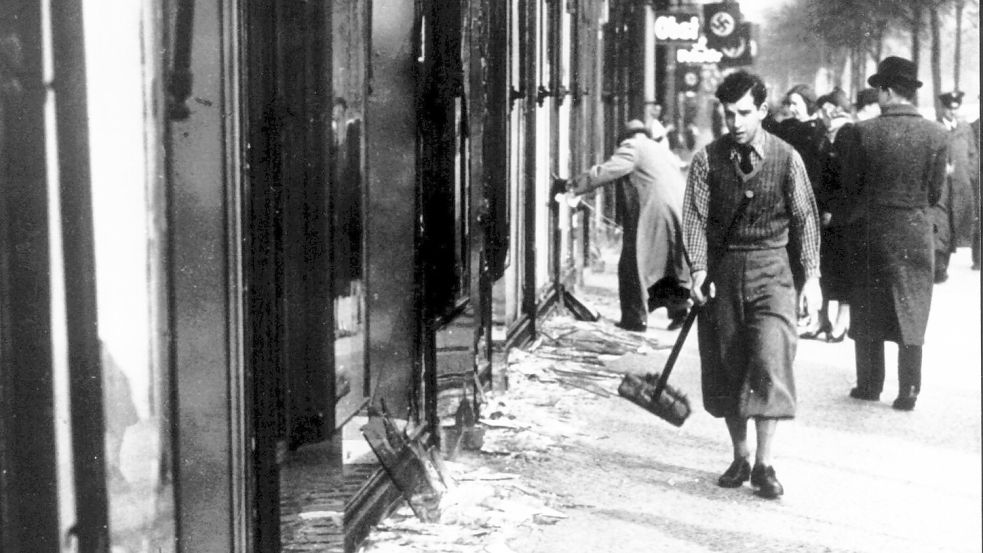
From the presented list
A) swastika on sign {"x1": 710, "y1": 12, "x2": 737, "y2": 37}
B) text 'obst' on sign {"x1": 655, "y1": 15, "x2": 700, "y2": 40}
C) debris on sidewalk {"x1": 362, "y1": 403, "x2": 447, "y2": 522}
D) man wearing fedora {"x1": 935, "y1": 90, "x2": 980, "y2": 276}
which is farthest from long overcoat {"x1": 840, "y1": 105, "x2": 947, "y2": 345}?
text 'obst' on sign {"x1": 655, "y1": 15, "x2": 700, "y2": 40}

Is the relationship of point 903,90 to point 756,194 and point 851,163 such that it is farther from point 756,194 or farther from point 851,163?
point 756,194

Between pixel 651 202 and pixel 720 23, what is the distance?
32.3 feet

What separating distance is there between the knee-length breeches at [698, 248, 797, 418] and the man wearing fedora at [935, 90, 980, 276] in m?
4.95

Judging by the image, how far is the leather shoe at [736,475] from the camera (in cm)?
664

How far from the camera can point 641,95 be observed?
77.6ft

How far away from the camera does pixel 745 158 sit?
656cm

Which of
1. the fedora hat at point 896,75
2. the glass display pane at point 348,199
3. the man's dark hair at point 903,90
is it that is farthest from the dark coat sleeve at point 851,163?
the glass display pane at point 348,199

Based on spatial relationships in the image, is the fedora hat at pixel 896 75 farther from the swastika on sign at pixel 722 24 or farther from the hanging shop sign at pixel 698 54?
the hanging shop sign at pixel 698 54

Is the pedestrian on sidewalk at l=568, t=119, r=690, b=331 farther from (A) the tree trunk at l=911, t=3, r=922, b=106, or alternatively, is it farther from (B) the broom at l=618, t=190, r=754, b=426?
(A) the tree trunk at l=911, t=3, r=922, b=106

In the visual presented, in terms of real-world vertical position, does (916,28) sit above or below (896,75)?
above

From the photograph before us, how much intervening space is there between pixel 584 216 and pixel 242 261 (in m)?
12.3

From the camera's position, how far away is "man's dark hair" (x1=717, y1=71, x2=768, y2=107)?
21.1 feet

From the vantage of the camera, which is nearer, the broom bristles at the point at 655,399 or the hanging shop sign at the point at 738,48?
the broom bristles at the point at 655,399

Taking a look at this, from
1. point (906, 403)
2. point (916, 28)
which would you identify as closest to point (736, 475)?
point (916, 28)
